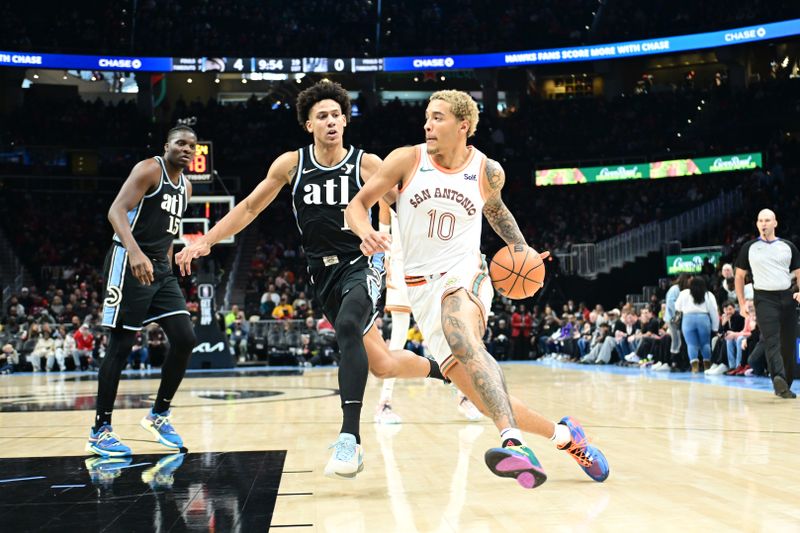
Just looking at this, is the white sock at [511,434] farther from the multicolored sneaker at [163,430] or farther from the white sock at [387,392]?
the white sock at [387,392]

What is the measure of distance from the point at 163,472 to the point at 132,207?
1783 millimetres

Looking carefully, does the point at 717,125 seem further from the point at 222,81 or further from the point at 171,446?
the point at 171,446

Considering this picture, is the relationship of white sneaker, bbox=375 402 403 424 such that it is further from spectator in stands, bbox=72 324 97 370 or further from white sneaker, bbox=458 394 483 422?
spectator in stands, bbox=72 324 97 370

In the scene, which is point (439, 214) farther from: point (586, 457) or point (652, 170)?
point (652, 170)

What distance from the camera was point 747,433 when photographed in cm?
575

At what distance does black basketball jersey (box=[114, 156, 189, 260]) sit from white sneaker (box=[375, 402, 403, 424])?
2.27 meters

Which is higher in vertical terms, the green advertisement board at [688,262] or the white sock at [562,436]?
the green advertisement board at [688,262]

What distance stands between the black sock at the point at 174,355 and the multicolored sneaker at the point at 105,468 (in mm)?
500

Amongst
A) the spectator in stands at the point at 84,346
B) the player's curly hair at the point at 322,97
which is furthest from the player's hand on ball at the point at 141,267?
the spectator in stands at the point at 84,346

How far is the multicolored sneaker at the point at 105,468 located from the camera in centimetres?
436

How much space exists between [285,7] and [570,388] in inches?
1078

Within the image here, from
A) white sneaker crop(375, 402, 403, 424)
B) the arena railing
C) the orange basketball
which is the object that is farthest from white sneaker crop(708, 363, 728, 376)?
the arena railing

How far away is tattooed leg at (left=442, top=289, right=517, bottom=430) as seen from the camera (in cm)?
372

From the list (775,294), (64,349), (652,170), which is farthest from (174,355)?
(652,170)
